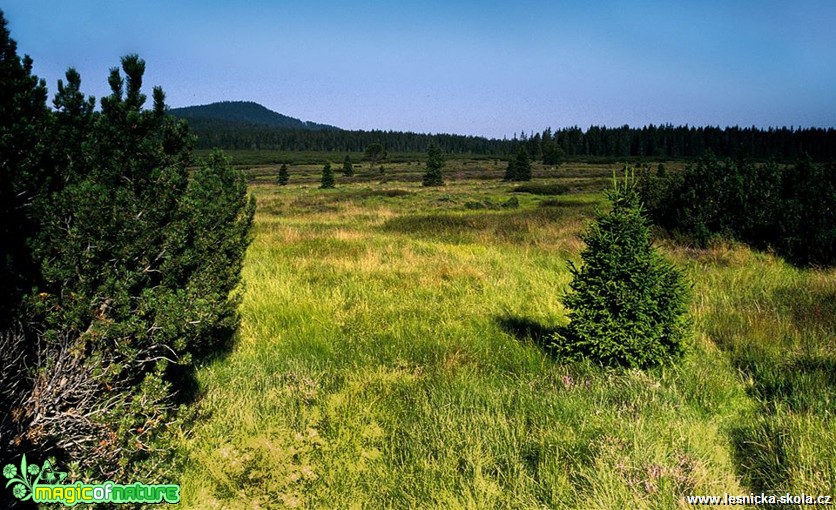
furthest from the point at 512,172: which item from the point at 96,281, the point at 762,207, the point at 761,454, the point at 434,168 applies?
the point at 96,281

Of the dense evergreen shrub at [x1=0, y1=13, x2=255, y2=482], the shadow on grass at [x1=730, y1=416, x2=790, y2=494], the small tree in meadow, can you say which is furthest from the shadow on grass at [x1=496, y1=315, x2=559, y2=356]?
the dense evergreen shrub at [x1=0, y1=13, x2=255, y2=482]

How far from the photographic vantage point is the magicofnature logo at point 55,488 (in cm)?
250

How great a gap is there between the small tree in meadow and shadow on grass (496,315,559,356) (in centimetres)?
57

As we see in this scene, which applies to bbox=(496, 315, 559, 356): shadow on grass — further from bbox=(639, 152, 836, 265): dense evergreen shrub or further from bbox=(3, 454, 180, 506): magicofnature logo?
bbox=(639, 152, 836, 265): dense evergreen shrub

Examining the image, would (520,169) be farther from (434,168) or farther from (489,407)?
(489,407)

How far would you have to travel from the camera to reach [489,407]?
4168mm

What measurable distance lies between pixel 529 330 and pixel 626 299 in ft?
5.72

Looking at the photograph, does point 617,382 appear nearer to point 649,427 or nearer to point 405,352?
point 649,427

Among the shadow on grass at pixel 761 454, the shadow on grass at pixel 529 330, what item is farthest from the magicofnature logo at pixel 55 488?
the shadow on grass at pixel 529 330

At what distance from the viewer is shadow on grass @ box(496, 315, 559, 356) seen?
5.91 meters

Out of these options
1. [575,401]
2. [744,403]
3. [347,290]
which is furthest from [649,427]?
[347,290]

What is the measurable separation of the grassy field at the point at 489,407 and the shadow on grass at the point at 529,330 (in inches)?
1.8

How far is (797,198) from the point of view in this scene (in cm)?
1307

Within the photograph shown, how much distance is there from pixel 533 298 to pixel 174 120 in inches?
252
